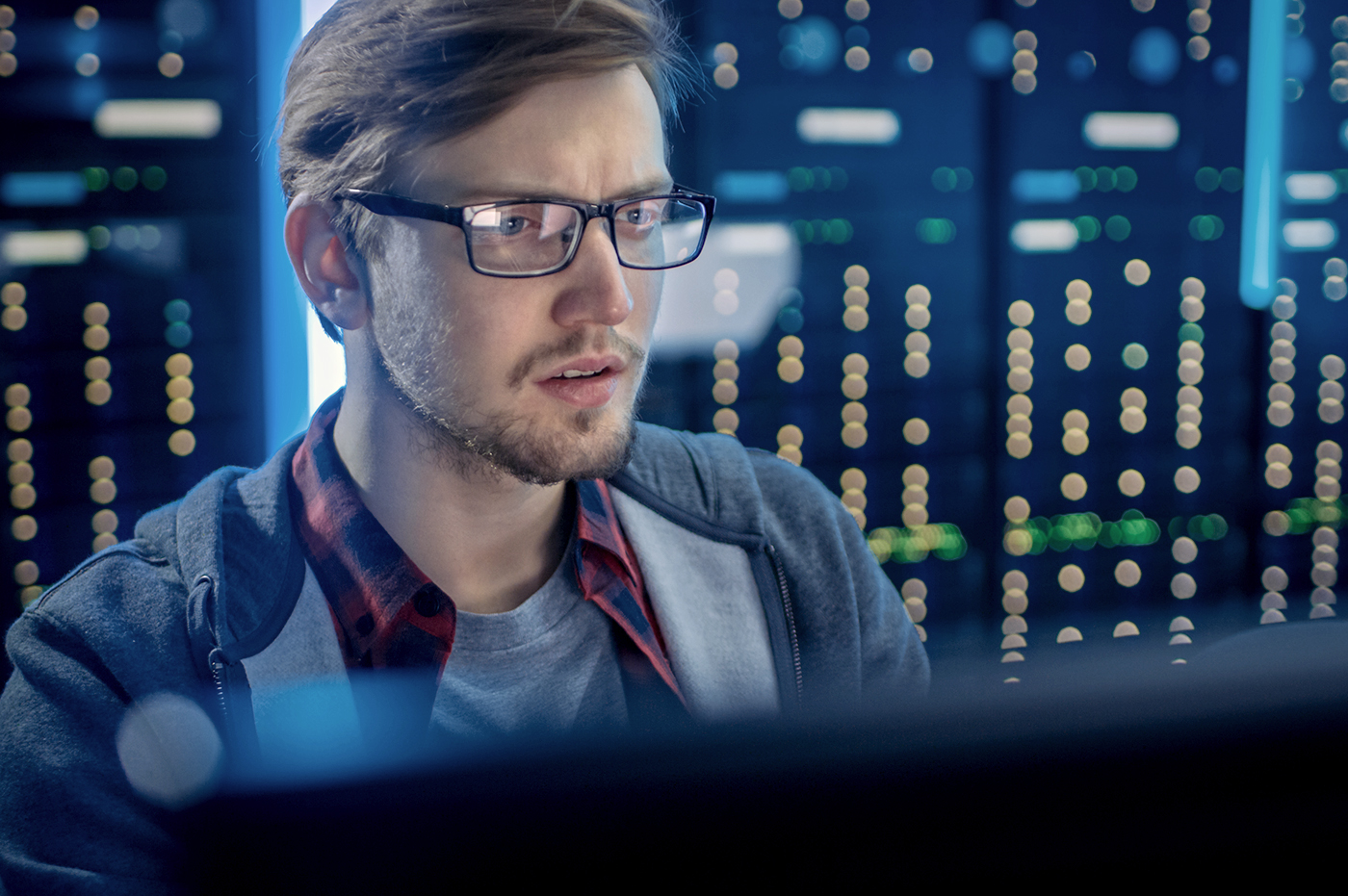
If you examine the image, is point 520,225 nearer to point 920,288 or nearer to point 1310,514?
point 920,288

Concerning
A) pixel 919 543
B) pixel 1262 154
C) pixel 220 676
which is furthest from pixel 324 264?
pixel 1262 154

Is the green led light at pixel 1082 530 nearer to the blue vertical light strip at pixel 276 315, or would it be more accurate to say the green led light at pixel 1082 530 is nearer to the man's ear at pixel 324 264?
the blue vertical light strip at pixel 276 315

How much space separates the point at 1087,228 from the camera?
7.99 ft

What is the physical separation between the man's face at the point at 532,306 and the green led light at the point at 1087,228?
6.25ft

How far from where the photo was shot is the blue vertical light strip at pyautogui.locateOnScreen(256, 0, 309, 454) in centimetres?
187

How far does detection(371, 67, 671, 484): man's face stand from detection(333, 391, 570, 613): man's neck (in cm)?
2

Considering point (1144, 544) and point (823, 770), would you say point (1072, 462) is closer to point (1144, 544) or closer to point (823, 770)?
point (1144, 544)

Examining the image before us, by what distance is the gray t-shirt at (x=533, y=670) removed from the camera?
80 cm

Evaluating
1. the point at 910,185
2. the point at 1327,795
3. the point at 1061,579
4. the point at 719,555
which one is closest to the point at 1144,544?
the point at 1061,579

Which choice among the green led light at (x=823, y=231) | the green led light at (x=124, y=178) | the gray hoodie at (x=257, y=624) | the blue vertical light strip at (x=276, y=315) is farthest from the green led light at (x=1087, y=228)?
the green led light at (x=124, y=178)

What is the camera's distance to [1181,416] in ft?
8.33

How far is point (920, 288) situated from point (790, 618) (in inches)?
61.8

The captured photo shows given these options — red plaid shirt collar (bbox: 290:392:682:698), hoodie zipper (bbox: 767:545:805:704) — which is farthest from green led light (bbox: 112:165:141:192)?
hoodie zipper (bbox: 767:545:805:704)

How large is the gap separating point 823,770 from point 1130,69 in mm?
2666
